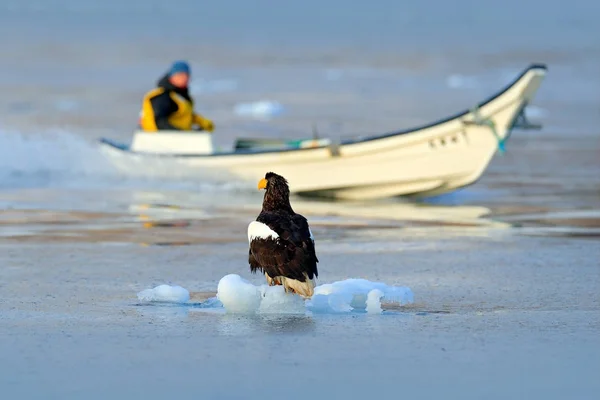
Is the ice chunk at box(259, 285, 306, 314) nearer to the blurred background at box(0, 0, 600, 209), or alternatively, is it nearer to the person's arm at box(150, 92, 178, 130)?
the person's arm at box(150, 92, 178, 130)

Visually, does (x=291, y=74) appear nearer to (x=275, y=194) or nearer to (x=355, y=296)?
(x=275, y=194)

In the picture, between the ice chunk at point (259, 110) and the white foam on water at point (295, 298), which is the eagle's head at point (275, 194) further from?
the ice chunk at point (259, 110)

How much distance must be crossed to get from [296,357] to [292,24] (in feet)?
307

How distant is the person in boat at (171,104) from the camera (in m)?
19.6

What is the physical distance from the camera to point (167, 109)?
19766 millimetres

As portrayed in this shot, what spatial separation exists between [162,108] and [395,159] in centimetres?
281

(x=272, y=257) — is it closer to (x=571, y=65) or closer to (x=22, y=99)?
(x=22, y=99)

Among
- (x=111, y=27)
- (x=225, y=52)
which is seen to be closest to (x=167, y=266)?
(x=225, y=52)

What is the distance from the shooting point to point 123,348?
898 centimetres

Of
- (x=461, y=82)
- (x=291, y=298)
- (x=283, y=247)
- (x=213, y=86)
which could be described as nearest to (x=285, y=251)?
(x=283, y=247)

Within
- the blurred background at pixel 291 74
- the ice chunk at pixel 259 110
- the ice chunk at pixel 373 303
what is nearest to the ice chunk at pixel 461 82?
the blurred background at pixel 291 74

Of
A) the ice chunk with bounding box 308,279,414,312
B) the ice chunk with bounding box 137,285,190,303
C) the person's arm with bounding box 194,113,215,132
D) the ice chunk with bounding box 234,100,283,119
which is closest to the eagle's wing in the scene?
the ice chunk with bounding box 308,279,414,312

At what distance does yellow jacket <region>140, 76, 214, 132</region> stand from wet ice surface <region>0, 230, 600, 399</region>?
6734 millimetres

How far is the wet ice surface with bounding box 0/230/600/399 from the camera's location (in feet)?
26.8
